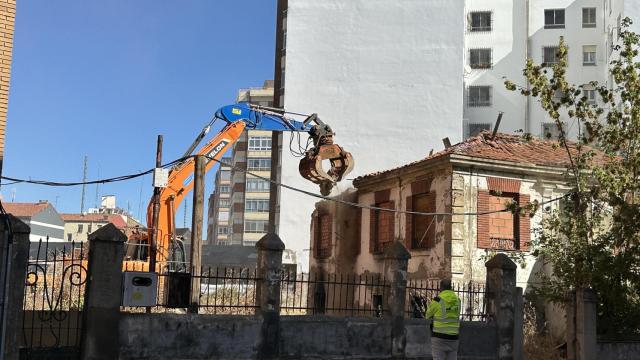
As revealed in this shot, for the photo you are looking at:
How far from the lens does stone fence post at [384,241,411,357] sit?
546 inches

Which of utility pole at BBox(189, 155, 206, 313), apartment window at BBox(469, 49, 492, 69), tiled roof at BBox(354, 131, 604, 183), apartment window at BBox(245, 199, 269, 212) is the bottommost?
utility pole at BBox(189, 155, 206, 313)

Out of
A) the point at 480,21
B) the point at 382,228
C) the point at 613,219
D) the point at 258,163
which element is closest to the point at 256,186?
the point at 258,163

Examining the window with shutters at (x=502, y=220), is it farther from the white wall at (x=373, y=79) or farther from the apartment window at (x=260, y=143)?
the apartment window at (x=260, y=143)

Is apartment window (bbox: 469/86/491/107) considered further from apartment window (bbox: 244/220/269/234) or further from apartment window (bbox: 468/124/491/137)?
apartment window (bbox: 244/220/269/234)

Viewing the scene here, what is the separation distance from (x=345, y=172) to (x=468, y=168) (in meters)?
3.43

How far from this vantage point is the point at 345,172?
67.4ft

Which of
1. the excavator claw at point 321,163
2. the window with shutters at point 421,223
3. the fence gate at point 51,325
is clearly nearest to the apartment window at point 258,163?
the window with shutters at point 421,223

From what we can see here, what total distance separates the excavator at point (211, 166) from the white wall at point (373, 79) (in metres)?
16.7

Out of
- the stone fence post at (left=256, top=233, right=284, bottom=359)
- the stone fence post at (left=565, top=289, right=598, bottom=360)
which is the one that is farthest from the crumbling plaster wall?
the stone fence post at (left=256, top=233, right=284, bottom=359)

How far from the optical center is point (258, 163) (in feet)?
278

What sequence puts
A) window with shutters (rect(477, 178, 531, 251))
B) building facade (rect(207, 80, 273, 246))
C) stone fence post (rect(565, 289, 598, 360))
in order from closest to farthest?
stone fence post (rect(565, 289, 598, 360)) → window with shutters (rect(477, 178, 531, 251)) → building facade (rect(207, 80, 273, 246))

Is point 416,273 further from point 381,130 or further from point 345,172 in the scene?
point 381,130

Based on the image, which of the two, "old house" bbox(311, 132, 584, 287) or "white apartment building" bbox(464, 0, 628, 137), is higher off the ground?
"white apartment building" bbox(464, 0, 628, 137)

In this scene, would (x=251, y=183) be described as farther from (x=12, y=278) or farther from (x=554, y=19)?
(x=12, y=278)
